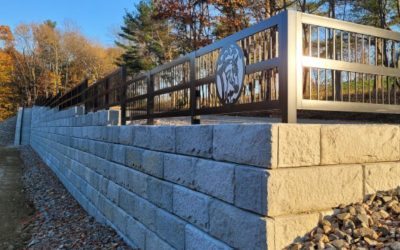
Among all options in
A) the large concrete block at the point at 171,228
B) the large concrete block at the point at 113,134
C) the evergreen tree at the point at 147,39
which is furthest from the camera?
the evergreen tree at the point at 147,39

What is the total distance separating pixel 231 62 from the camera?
3328 millimetres

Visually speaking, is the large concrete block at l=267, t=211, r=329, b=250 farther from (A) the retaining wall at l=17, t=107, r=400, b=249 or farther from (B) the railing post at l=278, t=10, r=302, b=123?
(B) the railing post at l=278, t=10, r=302, b=123

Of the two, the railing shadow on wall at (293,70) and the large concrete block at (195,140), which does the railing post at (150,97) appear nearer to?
the railing shadow on wall at (293,70)

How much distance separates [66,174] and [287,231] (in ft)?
29.8

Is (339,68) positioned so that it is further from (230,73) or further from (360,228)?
(360,228)

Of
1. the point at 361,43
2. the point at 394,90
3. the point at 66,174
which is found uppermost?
the point at 361,43

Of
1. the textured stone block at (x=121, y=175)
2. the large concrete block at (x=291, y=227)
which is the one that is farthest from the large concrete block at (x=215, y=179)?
the textured stone block at (x=121, y=175)

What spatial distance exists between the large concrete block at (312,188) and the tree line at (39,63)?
47496 mm

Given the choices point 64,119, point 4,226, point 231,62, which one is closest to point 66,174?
point 64,119

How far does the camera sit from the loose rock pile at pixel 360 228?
2211 millimetres

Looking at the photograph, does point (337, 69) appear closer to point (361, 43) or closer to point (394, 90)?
point (361, 43)

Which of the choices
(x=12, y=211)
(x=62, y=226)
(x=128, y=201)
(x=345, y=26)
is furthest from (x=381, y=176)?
(x=12, y=211)

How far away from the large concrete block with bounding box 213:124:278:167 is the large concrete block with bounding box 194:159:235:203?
0.23 feet

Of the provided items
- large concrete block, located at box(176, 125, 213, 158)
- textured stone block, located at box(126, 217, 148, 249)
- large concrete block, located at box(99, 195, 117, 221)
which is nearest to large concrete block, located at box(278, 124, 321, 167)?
large concrete block, located at box(176, 125, 213, 158)
